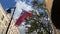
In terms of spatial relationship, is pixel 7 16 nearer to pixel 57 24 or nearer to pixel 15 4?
pixel 15 4

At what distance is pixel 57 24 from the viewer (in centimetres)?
103

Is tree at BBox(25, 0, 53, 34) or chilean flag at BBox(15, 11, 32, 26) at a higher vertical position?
chilean flag at BBox(15, 11, 32, 26)

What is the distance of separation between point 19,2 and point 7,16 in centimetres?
15

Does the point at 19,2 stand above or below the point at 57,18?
above

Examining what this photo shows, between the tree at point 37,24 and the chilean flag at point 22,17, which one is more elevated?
the chilean flag at point 22,17

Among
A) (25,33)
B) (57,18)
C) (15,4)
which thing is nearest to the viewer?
(25,33)

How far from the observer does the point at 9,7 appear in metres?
0.88

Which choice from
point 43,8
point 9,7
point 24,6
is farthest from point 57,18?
point 9,7

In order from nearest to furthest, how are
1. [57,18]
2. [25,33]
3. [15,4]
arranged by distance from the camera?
[25,33], [15,4], [57,18]

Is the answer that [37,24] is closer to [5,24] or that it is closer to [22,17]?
[22,17]

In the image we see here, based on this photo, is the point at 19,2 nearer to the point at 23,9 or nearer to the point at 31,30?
the point at 23,9

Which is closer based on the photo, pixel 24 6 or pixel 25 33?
pixel 25 33

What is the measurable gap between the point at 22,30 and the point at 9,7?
0.64ft

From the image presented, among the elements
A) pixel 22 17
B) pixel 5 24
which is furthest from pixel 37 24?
pixel 5 24
